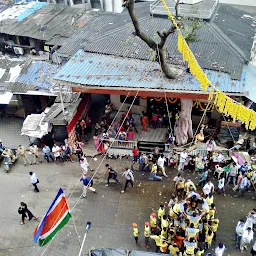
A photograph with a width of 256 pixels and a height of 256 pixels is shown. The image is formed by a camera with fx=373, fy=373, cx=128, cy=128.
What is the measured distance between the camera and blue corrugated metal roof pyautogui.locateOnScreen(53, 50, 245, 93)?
55.5ft

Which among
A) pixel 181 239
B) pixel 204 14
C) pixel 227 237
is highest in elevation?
pixel 204 14

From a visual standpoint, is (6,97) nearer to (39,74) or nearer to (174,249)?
(39,74)

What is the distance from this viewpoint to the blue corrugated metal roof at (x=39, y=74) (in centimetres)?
2091

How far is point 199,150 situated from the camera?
59.0 feet

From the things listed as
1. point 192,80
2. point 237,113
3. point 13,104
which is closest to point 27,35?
point 13,104

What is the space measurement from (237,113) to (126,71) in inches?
237

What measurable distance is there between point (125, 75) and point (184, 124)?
3.74m

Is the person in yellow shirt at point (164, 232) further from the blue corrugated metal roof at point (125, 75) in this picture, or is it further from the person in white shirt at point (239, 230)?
the blue corrugated metal roof at point (125, 75)

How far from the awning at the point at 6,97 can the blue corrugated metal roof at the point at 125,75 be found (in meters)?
4.16

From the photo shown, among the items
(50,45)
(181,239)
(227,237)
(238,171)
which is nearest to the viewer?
(181,239)

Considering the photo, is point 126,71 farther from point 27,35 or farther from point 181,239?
point 27,35

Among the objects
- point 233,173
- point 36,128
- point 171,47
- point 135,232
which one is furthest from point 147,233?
point 171,47

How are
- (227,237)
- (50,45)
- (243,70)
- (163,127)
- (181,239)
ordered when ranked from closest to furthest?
(181,239)
(227,237)
(243,70)
(163,127)
(50,45)

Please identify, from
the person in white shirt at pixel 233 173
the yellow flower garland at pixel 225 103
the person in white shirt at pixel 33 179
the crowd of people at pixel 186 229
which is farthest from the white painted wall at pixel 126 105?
the crowd of people at pixel 186 229
